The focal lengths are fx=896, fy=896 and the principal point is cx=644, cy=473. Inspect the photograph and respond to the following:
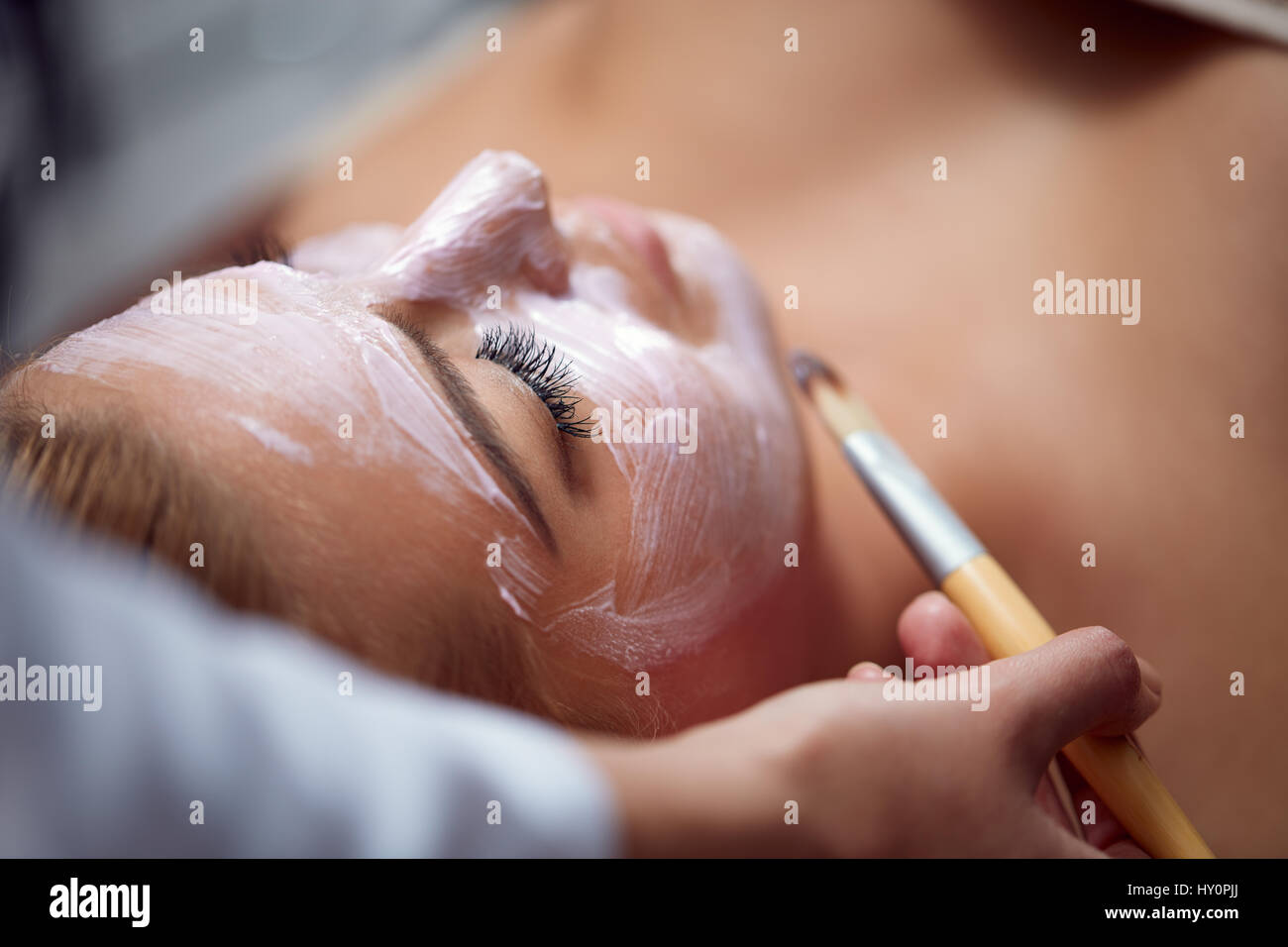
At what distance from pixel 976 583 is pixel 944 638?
41 mm

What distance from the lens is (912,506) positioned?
0.57 meters

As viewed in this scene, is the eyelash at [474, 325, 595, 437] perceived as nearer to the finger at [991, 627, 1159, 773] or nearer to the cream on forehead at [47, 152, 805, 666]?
the cream on forehead at [47, 152, 805, 666]

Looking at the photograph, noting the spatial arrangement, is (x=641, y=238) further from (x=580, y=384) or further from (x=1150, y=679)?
(x=1150, y=679)

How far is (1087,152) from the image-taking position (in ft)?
2.56

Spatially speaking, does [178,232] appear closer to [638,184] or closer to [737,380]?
[638,184]

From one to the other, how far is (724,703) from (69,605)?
349 mm

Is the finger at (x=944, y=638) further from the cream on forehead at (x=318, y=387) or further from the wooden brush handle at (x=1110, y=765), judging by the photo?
the cream on forehead at (x=318, y=387)

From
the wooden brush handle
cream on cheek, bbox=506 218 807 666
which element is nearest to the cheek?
cream on cheek, bbox=506 218 807 666

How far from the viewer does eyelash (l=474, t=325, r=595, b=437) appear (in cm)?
50

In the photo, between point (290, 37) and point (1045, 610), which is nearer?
point (1045, 610)

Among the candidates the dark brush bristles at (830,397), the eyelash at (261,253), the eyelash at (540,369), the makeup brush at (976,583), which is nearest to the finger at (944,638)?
the makeup brush at (976,583)

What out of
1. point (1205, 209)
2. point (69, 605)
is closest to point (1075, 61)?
point (1205, 209)

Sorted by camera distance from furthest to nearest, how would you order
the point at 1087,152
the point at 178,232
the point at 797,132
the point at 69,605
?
the point at 178,232, the point at 797,132, the point at 1087,152, the point at 69,605
